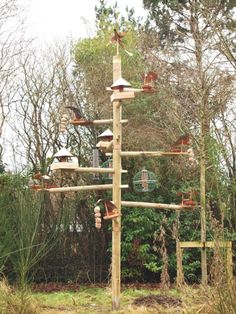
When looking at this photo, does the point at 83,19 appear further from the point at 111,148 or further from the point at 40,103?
the point at 111,148

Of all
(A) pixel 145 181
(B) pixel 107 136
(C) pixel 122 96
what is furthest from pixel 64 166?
(A) pixel 145 181

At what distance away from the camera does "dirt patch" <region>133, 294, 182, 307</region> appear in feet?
21.0

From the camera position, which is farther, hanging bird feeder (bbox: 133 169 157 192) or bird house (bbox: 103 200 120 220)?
hanging bird feeder (bbox: 133 169 157 192)

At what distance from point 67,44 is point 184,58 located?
405cm

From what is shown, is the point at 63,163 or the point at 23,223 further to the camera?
the point at 23,223

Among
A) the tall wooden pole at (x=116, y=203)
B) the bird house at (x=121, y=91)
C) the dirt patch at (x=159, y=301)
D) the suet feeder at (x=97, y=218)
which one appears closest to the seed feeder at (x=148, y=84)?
the bird house at (x=121, y=91)

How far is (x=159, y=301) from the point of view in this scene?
671 centimetres

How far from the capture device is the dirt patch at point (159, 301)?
640 centimetres

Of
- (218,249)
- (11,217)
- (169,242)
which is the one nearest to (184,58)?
(169,242)

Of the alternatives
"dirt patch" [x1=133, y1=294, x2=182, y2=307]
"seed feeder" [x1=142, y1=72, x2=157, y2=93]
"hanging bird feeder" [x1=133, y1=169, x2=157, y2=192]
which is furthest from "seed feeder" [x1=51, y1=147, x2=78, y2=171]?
"dirt patch" [x1=133, y1=294, x2=182, y2=307]

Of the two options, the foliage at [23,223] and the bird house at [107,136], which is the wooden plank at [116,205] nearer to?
the bird house at [107,136]

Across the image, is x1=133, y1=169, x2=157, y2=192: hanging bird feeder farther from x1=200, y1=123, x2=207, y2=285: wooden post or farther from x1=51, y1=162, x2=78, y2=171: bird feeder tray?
x1=51, y1=162, x2=78, y2=171: bird feeder tray

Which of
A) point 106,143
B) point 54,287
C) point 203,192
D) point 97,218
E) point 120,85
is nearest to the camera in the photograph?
point 120,85

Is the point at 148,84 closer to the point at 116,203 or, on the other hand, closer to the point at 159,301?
the point at 116,203
